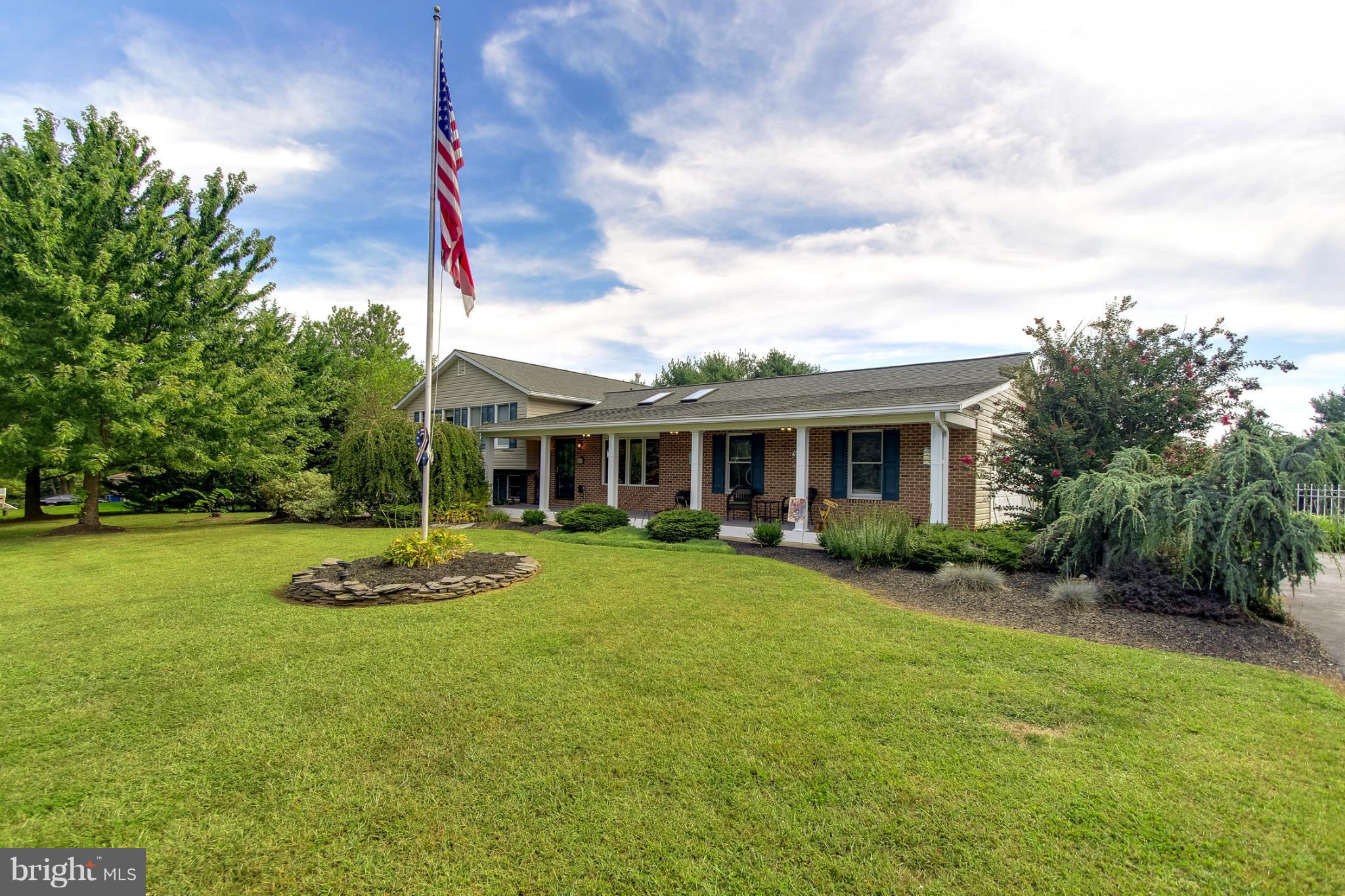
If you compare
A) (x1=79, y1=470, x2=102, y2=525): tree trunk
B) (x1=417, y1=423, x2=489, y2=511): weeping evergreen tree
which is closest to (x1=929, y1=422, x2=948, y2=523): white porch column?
(x1=417, y1=423, x2=489, y2=511): weeping evergreen tree

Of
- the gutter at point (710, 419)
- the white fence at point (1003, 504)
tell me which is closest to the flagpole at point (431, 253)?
the gutter at point (710, 419)

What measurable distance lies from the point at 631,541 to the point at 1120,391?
8.51m

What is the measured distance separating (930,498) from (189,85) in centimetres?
1439

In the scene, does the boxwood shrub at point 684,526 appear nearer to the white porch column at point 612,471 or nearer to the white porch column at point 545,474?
the white porch column at point 612,471

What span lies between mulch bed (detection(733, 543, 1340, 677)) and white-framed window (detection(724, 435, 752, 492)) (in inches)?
257

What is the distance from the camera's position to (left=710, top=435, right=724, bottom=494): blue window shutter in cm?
1455

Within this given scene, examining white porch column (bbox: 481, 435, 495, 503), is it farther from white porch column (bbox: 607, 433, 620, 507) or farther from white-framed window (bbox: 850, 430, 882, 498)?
white-framed window (bbox: 850, 430, 882, 498)

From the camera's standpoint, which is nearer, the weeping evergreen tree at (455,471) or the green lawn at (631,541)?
the green lawn at (631,541)

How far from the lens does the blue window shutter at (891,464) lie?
11.8m

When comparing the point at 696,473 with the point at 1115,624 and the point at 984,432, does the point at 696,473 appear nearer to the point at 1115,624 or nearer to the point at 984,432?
the point at 984,432

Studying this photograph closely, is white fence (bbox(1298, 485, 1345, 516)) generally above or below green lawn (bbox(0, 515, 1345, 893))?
above

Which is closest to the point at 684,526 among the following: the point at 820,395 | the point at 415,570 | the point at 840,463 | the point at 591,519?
the point at 591,519

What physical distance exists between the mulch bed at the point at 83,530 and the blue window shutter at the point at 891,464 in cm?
1855

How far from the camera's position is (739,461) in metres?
14.3
